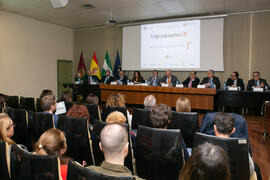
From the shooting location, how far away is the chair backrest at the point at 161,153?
1.65 metres

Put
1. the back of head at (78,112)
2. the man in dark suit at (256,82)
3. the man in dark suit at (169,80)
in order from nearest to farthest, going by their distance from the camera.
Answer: the back of head at (78,112) < the man in dark suit at (256,82) < the man in dark suit at (169,80)

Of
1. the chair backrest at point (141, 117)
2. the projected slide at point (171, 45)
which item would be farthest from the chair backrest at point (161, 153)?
the projected slide at point (171, 45)

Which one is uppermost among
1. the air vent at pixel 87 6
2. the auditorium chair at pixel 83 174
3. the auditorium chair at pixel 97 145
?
the air vent at pixel 87 6

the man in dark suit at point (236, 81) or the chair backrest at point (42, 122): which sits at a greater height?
the man in dark suit at point (236, 81)

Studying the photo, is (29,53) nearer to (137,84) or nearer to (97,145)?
(137,84)

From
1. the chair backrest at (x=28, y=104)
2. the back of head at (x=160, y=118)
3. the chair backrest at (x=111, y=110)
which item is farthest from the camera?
the chair backrest at (x=28, y=104)

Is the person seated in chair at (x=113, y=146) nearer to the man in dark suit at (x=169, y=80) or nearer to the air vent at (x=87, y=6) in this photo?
the man in dark suit at (x=169, y=80)

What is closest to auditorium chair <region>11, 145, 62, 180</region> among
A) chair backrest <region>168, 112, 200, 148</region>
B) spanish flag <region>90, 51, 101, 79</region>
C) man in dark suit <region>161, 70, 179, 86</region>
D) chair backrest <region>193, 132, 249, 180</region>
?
chair backrest <region>193, 132, 249, 180</region>

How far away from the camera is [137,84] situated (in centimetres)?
661

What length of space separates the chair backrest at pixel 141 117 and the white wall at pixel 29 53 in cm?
606

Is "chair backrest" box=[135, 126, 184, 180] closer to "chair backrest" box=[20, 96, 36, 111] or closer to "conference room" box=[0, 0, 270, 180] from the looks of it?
"conference room" box=[0, 0, 270, 180]

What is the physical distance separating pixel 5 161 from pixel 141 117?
1673 millimetres

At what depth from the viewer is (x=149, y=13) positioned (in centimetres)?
707

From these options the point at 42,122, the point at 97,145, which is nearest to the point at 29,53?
the point at 42,122
